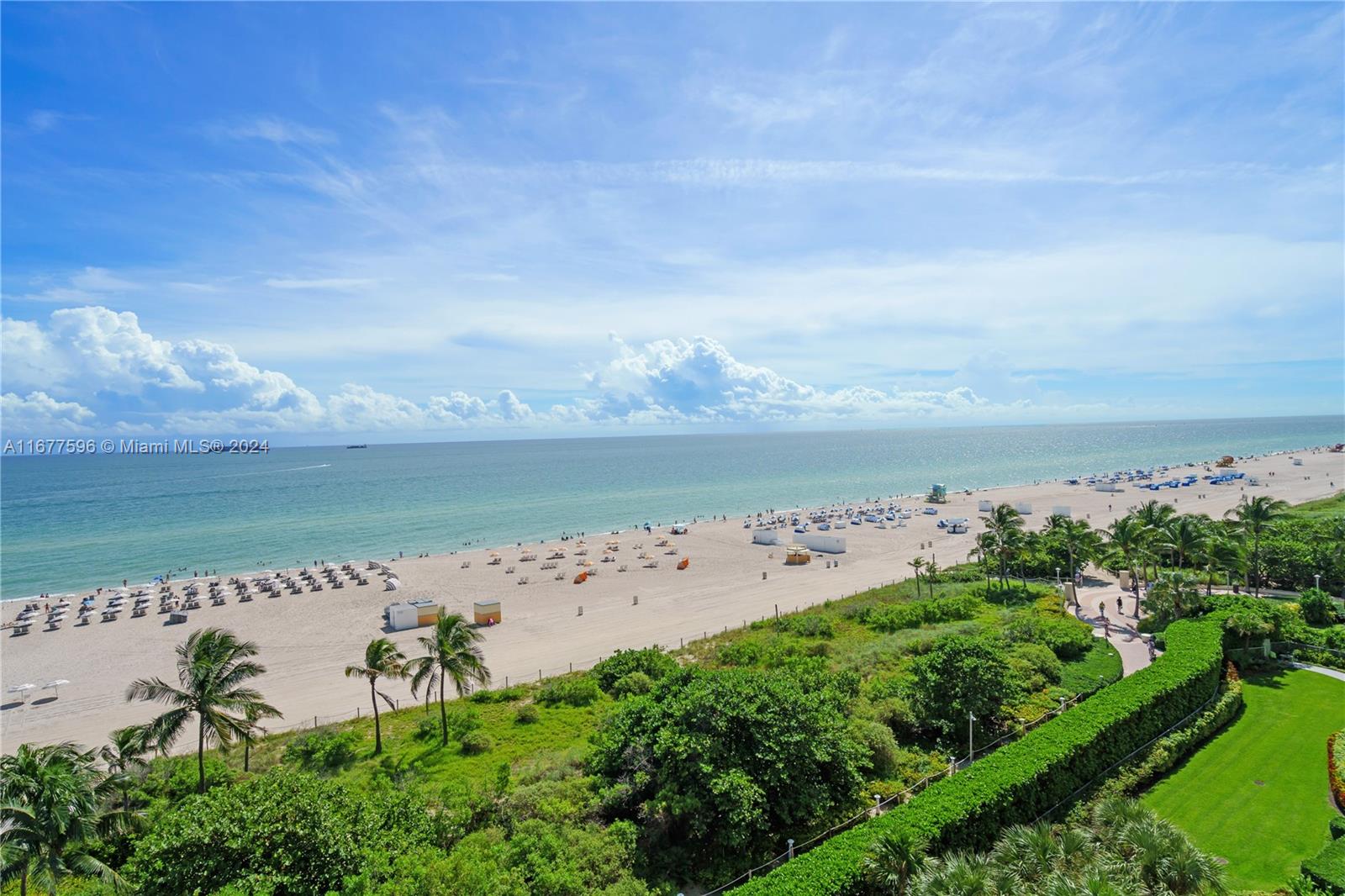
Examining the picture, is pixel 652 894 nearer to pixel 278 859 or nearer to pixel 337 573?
pixel 278 859

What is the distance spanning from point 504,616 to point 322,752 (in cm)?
2392

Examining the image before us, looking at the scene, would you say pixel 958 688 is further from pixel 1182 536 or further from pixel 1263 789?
pixel 1182 536

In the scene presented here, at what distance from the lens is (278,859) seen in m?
13.8

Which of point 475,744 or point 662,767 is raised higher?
point 662,767

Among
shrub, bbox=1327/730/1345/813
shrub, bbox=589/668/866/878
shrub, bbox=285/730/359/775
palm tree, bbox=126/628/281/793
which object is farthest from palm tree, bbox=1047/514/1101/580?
palm tree, bbox=126/628/281/793

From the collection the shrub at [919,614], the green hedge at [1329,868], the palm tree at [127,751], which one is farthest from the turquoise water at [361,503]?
the green hedge at [1329,868]

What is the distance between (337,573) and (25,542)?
180 ft

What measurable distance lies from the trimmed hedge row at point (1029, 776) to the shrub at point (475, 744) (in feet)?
48.1

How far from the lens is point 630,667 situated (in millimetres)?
32656

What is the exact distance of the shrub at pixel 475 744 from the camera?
25.8m

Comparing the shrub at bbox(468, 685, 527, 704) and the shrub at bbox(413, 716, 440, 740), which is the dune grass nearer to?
the shrub at bbox(468, 685, 527, 704)

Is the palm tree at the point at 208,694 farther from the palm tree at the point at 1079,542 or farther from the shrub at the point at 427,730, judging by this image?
the palm tree at the point at 1079,542

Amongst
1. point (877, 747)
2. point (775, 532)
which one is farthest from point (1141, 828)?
point (775, 532)

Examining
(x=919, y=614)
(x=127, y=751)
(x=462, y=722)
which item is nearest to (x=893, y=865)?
(x=462, y=722)
